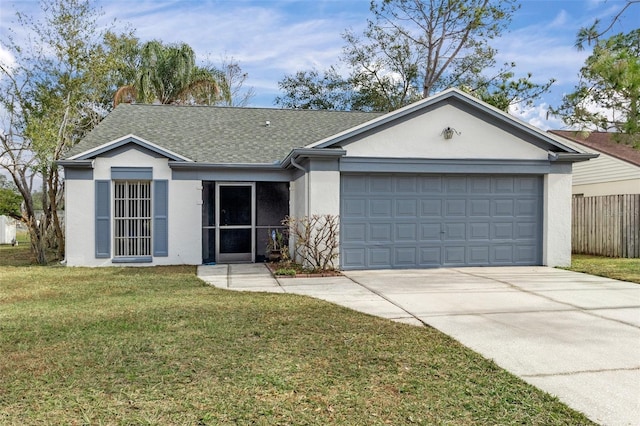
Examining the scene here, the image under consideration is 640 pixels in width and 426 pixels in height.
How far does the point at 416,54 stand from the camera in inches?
1018

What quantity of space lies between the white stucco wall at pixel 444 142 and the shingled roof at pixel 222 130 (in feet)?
9.76

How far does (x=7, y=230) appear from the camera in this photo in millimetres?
21781

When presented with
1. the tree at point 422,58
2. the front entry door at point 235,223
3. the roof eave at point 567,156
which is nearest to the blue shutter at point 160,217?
the front entry door at point 235,223

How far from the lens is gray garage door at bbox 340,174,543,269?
10945 millimetres

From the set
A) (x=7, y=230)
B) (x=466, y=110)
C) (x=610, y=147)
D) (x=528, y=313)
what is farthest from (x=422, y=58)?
(x=7, y=230)

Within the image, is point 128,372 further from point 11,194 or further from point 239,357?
point 11,194

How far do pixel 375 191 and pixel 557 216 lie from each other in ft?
15.3

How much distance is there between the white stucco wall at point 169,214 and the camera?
449 inches

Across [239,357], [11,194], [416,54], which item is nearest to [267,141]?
[239,357]

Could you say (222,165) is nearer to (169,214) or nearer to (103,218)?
(169,214)

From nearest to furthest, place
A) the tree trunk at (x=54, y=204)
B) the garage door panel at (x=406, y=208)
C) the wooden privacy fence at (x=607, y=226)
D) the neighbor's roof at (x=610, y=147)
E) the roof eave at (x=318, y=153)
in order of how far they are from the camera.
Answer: the roof eave at (x=318, y=153) < the garage door panel at (x=406, y=208) < the tree trunk at (x=54, y=204) < the wooden privacy fence at (x=607, y=226) < the neighbor's roof at (x=610, y=147)

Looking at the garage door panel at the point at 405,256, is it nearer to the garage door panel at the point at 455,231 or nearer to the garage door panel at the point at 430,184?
the garage door panel at the point at 455,231

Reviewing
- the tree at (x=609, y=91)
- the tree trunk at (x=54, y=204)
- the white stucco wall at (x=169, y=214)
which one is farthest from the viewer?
the tree trunk at (x=54, y=204)

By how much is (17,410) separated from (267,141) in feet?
35.7
